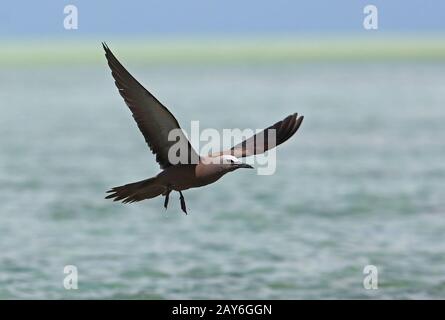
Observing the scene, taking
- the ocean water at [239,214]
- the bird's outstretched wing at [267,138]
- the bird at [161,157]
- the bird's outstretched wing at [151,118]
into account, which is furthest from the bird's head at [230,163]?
the ocean water at [239,214]

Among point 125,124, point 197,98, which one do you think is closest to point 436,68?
point 197,98

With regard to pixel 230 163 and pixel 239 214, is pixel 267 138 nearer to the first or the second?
pixel 230 163

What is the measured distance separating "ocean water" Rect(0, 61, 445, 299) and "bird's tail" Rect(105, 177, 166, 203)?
16.3 m

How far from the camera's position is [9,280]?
32.8m

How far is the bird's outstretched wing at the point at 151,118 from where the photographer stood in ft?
46.6

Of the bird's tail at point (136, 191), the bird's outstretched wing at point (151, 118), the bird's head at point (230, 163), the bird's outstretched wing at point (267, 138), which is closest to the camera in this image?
the bird's head at point (230, 163)

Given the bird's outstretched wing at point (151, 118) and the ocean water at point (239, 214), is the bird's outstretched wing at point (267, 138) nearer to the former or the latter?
the bird's outstretched wing at point (151, 118)

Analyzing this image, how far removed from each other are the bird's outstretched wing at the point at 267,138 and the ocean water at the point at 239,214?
15368 mm

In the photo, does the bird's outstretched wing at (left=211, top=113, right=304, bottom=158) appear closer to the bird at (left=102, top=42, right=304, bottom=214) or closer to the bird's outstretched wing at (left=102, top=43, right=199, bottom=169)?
the bird at (left=102, top=42, right=304, bottom=214)

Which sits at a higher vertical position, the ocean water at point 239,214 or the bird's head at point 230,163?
the ocean water at point 239,214

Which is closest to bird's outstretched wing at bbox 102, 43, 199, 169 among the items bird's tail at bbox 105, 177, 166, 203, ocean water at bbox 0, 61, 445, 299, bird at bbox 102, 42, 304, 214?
bird at bbox 102, 42, 304, 214

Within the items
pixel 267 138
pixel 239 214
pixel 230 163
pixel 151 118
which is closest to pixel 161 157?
pixel 151 118

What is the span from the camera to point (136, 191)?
1458cm
